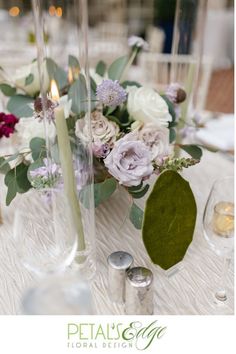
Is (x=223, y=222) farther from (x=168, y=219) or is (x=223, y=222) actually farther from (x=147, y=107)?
(x=147, y=107)

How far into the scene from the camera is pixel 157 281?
0.76 meters

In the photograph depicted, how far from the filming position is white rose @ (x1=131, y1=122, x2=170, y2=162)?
2.55 feet

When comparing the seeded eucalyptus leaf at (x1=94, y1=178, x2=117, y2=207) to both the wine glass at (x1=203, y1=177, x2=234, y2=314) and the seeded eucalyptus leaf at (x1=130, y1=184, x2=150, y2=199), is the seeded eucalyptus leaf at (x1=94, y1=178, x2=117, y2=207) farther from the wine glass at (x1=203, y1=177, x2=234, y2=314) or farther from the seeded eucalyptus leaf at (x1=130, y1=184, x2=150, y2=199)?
the wine glass at (x1=203, y1=177, x2=234, y2=314)

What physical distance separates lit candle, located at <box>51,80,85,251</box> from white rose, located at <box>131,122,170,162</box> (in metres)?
0.17

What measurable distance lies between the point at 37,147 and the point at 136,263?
1.00 feet

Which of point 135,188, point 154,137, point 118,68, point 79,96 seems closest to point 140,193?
point 135,188

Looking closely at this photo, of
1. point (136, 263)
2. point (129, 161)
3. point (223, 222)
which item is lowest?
point (136, 263)

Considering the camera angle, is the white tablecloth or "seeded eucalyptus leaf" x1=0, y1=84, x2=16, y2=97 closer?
the white tablecloth

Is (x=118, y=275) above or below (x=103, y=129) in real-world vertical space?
below

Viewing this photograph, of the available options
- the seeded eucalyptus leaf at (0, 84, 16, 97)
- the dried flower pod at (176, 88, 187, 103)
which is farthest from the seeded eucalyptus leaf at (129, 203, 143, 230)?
the seeded eucalyptus leaf at (0, 84, 16, 97)

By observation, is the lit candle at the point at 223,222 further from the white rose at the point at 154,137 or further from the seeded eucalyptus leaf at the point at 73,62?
the seeded eucalyptus leaf at the point at 73,62

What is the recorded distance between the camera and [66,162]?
69 cm

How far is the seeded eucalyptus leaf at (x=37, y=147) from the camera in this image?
79cm
